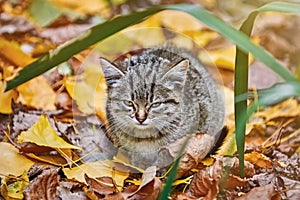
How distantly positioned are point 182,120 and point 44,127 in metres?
0.32

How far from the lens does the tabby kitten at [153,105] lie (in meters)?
1.39

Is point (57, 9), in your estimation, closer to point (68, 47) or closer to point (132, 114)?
point (132, 114)

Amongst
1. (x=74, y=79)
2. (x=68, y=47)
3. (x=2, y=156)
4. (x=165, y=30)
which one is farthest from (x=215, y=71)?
(x=68, y=47)

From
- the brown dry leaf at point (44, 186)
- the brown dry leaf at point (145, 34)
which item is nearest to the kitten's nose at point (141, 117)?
the brown dry leaf at point (44, 186)

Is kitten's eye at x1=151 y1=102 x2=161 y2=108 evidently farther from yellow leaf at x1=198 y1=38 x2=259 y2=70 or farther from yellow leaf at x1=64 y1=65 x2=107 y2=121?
yellow leaf at x1=198 y1=38 x2=259 y2=70

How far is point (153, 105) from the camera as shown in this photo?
4.57 ft

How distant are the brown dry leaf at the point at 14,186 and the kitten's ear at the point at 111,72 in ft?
0.91

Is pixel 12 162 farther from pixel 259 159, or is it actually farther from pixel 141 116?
pixel 259 159

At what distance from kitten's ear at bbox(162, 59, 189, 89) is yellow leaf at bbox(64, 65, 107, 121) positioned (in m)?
0.22

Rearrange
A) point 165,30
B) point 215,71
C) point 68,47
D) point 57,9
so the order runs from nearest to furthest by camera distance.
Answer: point 68,47
point 215,71
point 165,30
point 57,9

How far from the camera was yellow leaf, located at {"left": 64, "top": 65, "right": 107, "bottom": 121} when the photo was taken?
63.4 inches

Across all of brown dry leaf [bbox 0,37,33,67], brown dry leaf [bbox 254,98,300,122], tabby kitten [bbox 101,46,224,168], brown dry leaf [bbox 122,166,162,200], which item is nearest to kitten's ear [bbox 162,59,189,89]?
tabby kitten [bbox 101,46,224,168]

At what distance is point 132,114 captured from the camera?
4.60 ft

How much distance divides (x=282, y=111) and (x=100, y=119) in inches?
18.7
